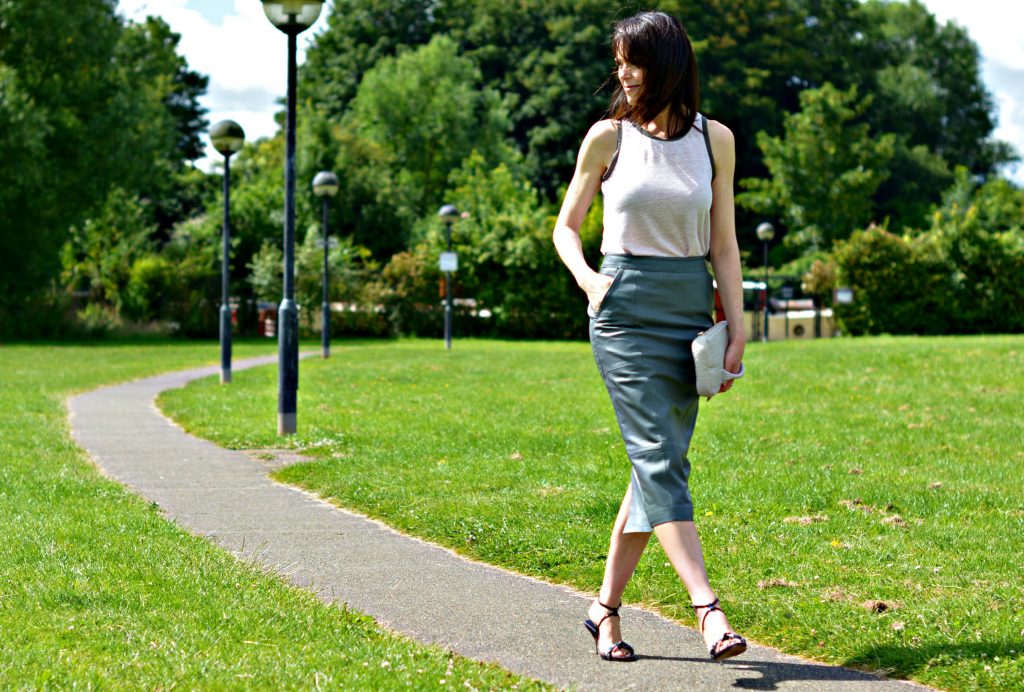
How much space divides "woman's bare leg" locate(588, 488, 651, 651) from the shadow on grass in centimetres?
16

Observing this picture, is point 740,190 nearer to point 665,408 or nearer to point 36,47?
point 36,47

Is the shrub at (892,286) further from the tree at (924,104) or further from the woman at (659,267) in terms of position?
the woman at (659,267)

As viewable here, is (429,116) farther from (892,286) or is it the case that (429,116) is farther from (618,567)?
(618,567)

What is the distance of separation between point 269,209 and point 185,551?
123 feet

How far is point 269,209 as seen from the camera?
42469 millimetres

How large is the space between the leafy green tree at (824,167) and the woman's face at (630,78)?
52.7 m

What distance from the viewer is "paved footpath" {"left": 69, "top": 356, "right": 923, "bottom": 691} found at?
168 inches

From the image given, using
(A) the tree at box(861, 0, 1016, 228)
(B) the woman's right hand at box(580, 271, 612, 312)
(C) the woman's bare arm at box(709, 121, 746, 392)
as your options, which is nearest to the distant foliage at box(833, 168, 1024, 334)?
(A) the tree at box(861, 0, 1016, 228)

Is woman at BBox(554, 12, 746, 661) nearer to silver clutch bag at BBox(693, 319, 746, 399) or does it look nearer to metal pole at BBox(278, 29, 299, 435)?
silver clutch bag at BBox(693, 319, 746, 399)

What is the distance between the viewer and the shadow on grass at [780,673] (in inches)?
165

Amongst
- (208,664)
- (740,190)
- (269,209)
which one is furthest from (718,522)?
(740,190)

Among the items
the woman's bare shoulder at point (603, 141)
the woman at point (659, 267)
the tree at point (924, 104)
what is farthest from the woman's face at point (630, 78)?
the tree at point (924, 104)

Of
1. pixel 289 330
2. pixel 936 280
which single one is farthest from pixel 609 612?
pixel 936 280

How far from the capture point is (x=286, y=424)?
38.3 ft
